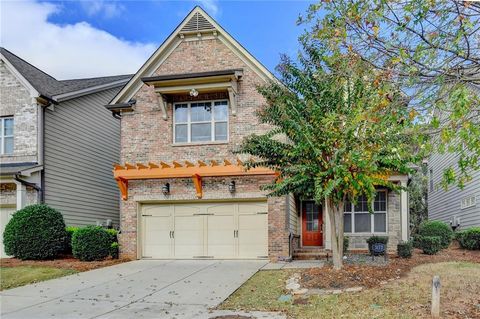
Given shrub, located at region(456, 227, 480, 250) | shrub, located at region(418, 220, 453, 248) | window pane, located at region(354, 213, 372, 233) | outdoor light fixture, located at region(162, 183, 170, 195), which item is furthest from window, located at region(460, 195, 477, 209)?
outdoor light fixture, located at region(162, 183, 170, 195)

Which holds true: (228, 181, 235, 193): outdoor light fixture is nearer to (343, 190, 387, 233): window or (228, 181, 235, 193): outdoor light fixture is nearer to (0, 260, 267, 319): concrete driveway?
(0, 260, 267, 319): concrete driveway

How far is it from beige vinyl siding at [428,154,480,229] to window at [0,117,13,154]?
16.0 metres

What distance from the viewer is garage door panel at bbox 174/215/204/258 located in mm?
16906

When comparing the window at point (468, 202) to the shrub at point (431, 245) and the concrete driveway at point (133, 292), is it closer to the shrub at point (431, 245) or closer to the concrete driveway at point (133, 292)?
the shrub at point (431, 245)

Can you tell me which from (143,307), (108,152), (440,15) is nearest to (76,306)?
(143,307)

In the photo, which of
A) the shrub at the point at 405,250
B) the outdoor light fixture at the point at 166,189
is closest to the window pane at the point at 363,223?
the shrub at the point at 405,250

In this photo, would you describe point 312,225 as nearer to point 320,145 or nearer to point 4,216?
point 320,145

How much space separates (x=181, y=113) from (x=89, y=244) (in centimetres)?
548

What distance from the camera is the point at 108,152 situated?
2258cm

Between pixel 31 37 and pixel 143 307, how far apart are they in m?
11.4

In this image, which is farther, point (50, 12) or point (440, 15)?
point (50, 12)

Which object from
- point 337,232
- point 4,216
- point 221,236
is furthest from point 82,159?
point 337,232

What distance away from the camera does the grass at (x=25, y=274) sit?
12.4 metres

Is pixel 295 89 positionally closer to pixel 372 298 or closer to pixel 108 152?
pixel 372 298
